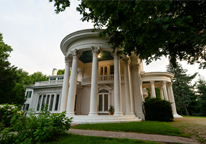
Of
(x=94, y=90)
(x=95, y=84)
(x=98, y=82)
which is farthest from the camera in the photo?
(x=98, y=82)

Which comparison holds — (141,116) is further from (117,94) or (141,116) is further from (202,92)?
(202,92)

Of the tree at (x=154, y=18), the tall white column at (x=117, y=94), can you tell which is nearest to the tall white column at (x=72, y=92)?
the tall white column at (x=117, y=94)

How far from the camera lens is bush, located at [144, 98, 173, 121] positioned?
12.8 m

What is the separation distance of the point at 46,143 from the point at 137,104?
1225 centimetres

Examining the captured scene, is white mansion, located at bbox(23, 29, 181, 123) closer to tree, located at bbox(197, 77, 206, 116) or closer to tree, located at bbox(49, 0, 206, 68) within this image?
tree, located at bbox(49, 0, 206, 68)

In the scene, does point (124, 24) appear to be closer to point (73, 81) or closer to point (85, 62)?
point (73, 81)

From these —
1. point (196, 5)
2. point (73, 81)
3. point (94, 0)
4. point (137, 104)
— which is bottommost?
point (137, 104)

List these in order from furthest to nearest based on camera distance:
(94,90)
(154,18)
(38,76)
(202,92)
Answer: (38,76) < (202,92) < (94,90) < (154,18)

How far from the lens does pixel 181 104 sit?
113ft

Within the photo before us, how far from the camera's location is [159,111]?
12.9 metres

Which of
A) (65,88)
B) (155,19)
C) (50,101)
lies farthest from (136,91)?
(50,101)

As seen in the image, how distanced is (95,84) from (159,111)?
8376 millimetres

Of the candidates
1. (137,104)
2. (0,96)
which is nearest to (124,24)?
(137,104)

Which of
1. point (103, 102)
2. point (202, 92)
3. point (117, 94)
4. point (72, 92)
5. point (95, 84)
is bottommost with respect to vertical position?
point (103, 102)
